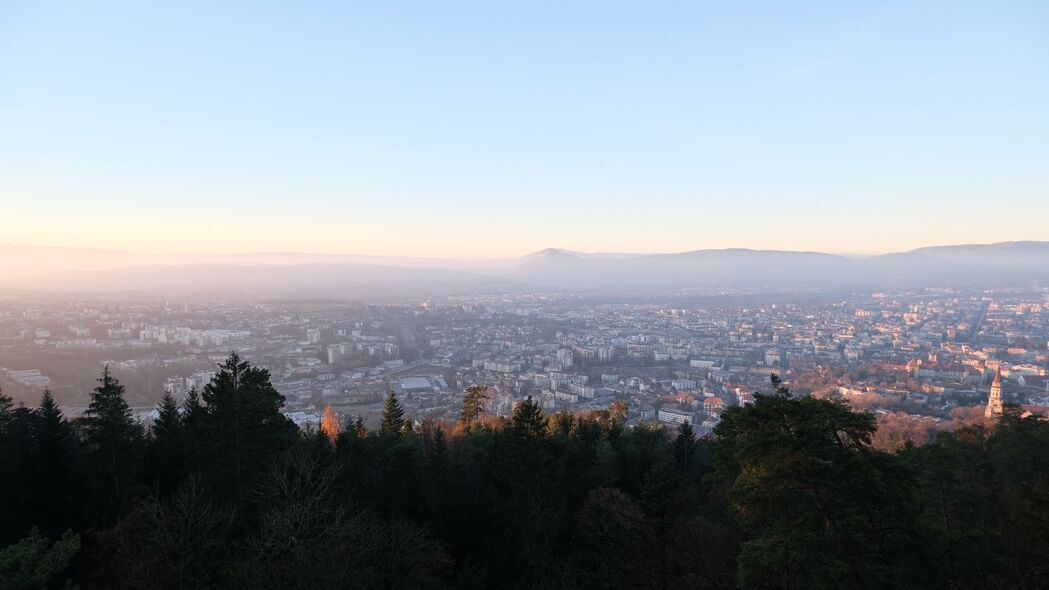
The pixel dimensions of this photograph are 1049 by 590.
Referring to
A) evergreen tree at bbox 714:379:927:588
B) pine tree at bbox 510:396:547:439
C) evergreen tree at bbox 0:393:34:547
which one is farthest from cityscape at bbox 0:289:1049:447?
evergreen tree at bbox 714:379:927:588

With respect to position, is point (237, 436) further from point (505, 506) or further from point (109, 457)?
point (505, 506)

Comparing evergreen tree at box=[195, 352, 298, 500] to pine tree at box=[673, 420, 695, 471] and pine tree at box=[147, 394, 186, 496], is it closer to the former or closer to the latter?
pine tree at box=[147, 394, 186, 496]

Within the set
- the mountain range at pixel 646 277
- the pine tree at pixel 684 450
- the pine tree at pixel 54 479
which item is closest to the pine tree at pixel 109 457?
the pine tree at pixel 54 479

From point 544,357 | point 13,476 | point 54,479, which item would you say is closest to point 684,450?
point 54,479

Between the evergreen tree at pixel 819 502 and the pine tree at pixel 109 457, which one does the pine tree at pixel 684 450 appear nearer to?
the evergreen tree at pixel 819 502

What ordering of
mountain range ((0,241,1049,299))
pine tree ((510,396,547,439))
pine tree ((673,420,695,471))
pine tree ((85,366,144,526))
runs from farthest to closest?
mountain range ((0,241,1049,299))
pine tree ((673,420,695,471))
pine tree ((510,396,547,439))
pine tree ((85,366,144,526))

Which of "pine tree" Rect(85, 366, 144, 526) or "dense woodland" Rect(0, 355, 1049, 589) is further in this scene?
"pine tree" Rect(85, 366, 144, 526)
